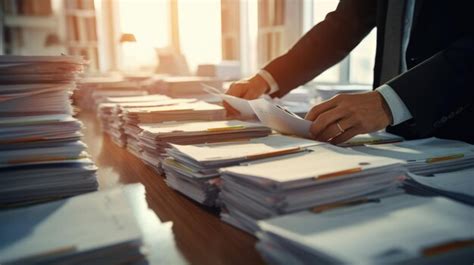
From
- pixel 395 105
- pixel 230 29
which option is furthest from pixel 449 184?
pixel 230 29

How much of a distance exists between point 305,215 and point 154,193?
39 cm

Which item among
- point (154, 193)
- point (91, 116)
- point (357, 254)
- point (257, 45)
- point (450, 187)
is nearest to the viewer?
point (357, 254)

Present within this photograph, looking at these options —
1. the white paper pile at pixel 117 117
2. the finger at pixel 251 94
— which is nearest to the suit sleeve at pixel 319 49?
the finger at pixel 251 94

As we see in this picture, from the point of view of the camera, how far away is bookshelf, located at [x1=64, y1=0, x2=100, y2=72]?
5.31m

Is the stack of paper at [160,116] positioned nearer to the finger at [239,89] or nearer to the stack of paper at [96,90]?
the finger at [239,89]

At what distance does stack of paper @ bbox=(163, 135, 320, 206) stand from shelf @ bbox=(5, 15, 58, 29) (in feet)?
16.5

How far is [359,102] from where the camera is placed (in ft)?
2.87

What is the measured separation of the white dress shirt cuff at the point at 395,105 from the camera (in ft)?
2.80

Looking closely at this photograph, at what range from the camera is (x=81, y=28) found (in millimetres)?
5422

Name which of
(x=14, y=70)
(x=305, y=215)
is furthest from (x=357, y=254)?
(x=14, y=70)

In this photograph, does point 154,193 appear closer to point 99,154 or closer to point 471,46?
point 99,154

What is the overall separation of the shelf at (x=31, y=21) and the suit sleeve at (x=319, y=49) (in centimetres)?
452

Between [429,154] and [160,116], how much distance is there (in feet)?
2.29

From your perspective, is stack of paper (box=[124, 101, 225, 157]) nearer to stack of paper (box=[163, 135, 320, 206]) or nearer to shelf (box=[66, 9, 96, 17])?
stack of paper (box=[163, 135, 320, 206])
